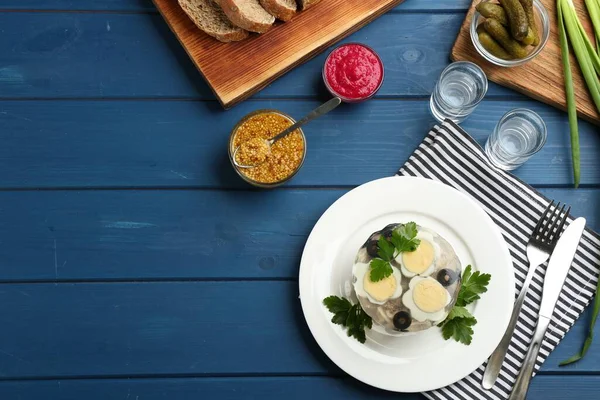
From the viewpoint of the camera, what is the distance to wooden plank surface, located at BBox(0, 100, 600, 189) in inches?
74.7

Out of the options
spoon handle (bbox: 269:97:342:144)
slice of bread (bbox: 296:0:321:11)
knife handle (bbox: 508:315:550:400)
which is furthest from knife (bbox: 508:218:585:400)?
slice of bread (bbox: 296:0:321:11)

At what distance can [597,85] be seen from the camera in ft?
6.07

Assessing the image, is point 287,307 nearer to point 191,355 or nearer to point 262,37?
point 191,355

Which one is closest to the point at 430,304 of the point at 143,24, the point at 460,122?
the point at 460,122

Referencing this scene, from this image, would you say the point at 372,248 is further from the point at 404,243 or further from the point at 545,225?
the point at 545,225

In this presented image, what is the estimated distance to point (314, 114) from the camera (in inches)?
70.6

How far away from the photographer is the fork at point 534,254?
1.76m

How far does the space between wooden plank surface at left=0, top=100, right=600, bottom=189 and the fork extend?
0.47 ft

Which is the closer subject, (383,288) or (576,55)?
(383,288)

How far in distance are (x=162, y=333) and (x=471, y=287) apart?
855 mm

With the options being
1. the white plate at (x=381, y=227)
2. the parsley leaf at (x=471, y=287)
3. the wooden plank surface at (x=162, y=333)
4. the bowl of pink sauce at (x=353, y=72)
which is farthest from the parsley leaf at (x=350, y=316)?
the bowl of pink sauce at (x=353, y=72)

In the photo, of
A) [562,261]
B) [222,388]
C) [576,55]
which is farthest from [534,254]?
[222,388]

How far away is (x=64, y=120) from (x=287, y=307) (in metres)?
0.84

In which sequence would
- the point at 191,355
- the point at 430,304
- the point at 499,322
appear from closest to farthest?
the point at 430,304, the point at 499,322, the point at 191,355
